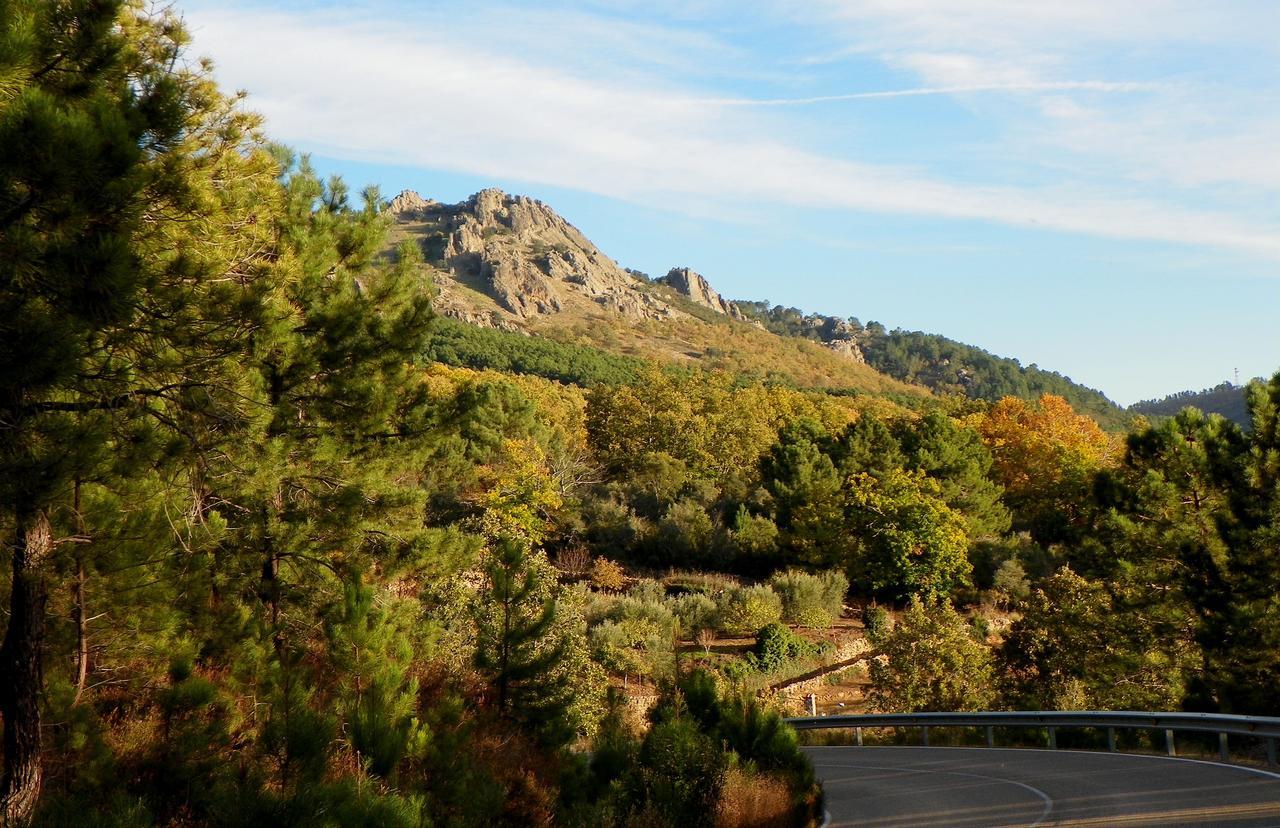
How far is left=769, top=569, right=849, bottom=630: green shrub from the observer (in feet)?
144

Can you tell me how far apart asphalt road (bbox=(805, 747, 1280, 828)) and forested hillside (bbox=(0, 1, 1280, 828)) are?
4.75ft

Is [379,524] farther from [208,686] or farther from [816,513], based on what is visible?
[816,513]

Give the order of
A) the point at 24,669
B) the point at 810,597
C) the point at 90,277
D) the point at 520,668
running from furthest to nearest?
the point at 810,597 < the point at 520,668 < the point at 24,669 < the point at 90,277

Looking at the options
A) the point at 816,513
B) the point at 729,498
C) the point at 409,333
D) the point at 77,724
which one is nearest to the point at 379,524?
the point at 409,333

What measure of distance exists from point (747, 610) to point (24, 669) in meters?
34.7

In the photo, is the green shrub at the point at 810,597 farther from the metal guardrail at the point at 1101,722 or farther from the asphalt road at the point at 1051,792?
Answer: the asphalt road at the point at 1051,792

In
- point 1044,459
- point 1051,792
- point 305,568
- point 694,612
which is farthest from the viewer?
point 1044,459

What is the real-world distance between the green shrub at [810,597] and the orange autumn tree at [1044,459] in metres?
12.3

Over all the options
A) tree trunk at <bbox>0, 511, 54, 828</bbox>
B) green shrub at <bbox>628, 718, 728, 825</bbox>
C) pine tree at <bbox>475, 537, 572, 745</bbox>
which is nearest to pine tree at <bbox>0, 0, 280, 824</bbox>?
tree trunk at <bbox>0, 511, 54, 828</bbox>

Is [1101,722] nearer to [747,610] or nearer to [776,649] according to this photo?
[776,649]

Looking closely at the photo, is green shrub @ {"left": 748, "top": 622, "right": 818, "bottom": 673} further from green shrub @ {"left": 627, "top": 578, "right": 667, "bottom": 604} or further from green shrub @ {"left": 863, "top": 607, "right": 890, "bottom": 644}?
green shrub @ {"left": 627, "top": 578, "right": 667, "bottom": 604}

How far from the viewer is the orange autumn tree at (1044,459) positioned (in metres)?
57.0

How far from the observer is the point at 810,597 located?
44688mm

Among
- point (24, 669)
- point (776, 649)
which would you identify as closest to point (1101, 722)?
point (24, 669)
